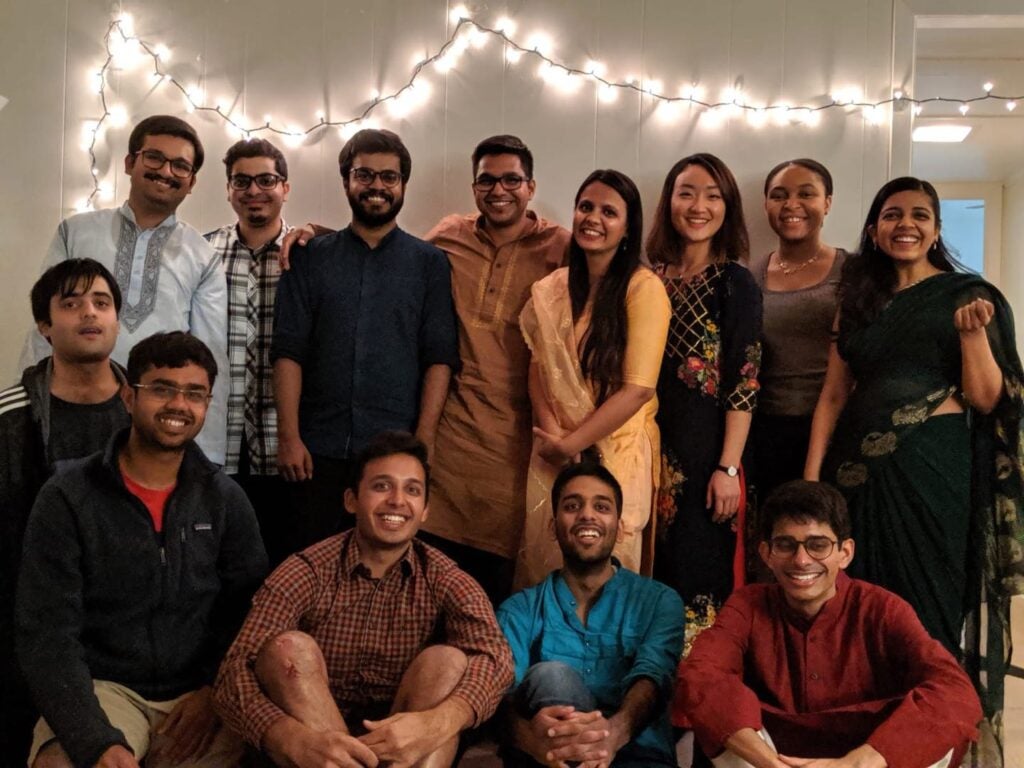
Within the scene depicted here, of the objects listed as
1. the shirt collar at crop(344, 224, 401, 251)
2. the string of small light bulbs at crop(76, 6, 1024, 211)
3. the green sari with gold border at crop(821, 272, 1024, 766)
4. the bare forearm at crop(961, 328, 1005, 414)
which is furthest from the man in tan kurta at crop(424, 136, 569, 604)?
the bare forearm at crop(961, 328, 1005, 414)

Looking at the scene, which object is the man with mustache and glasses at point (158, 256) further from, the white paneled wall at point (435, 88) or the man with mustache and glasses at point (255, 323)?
the white paneled wall at point (435, 88)

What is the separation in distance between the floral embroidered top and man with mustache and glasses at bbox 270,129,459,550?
676 millimetres

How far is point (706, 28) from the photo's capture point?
11.2 ft

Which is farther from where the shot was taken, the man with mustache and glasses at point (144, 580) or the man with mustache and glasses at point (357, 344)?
the man with mustache and glasses at point (357, 344)

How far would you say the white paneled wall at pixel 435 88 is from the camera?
134 inches

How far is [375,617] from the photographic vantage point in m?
2.17

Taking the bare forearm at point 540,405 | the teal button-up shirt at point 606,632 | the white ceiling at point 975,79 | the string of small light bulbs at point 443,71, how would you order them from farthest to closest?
the white ceiling at point 975,79 < the string of small light bulbs at point 443,71 < the bare forearm at point 540,405 < the teal button-up shirt at point 606,632

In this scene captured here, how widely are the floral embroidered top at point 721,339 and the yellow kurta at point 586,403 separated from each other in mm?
90

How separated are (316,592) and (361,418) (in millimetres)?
724

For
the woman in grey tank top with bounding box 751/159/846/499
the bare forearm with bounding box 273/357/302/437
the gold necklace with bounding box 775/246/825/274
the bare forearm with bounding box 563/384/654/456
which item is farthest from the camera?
the gold necklace with bounding box 775/246/825/274

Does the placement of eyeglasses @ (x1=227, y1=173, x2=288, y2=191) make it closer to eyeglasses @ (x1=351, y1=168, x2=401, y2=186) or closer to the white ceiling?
eyeglasses @ (x1=351, y1=168, x2=401, y2=186)

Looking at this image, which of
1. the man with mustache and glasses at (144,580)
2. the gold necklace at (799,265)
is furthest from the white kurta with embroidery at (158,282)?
the gold necklace at (799,265)

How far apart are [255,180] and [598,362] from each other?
1.18 meters

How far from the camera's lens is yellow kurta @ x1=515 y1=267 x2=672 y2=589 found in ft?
8.52
